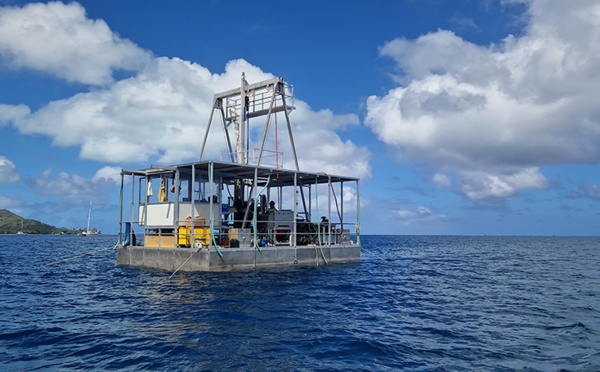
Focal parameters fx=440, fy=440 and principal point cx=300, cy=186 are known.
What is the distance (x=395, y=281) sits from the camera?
80.0 ft

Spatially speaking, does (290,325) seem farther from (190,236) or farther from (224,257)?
(190,236)

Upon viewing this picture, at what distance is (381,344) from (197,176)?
61.8 feet

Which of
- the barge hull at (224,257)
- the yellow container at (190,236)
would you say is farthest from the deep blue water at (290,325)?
the yellow container at (190,236)

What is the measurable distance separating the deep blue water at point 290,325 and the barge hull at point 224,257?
2.73 ft

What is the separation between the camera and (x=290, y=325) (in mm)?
13047

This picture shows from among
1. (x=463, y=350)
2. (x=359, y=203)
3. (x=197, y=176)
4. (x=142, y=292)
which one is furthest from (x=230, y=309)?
(x=359, y=203)

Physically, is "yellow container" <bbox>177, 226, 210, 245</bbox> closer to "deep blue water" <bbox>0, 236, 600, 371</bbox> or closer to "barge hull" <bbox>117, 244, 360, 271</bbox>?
"barge hull" <bbox>117, 244, 360, 271</bbox>

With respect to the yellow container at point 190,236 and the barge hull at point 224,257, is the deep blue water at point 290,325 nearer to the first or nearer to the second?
the barge hull at point 224,257

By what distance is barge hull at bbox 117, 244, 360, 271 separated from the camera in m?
23.3

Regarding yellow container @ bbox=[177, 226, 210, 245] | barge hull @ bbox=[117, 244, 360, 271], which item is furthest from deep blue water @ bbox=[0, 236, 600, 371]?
yellow container @ bbox=[177, 226, 210, 245]

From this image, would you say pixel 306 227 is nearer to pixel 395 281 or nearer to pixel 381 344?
pixel 395 281

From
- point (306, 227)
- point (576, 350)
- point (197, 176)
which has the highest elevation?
point (197, 176)

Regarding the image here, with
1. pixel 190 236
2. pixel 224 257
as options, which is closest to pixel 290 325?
pixel 224 257

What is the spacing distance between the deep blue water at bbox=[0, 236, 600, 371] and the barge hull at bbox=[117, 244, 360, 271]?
0.83 m
